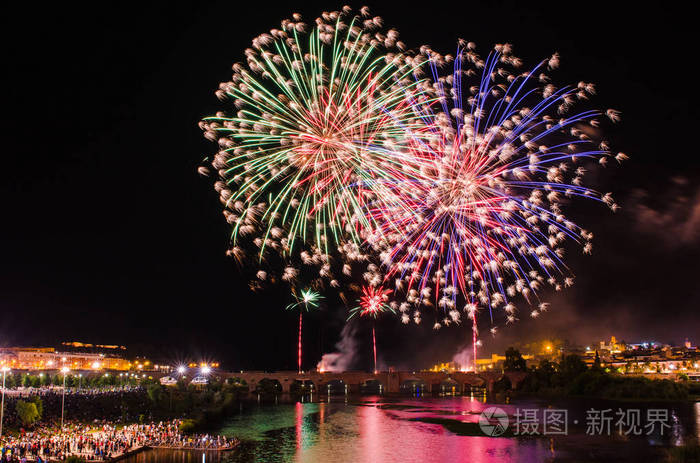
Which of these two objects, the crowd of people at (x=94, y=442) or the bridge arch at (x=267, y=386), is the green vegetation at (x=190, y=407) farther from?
the bridge arch at (x=267, y=386)

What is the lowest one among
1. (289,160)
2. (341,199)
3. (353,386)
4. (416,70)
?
(353,386)

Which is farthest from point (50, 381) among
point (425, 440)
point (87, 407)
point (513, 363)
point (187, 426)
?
point (513, 363)

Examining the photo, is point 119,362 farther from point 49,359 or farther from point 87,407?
point 87,407

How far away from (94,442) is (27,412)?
35.3 feet

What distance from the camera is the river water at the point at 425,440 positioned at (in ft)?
141

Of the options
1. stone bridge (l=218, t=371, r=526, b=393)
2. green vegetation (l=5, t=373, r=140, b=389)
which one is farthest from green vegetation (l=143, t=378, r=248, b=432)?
stone bridge (l=218, t=371, r=526, b=393)

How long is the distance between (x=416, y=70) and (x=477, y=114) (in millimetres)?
4408

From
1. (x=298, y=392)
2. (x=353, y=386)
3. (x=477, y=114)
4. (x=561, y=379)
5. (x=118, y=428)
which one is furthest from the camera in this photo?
(x=353, y=386)

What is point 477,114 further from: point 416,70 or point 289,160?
point 289,160

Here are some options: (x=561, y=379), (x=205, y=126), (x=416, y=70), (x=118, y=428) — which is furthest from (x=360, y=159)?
(x=561, y=379)

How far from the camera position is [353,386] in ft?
468

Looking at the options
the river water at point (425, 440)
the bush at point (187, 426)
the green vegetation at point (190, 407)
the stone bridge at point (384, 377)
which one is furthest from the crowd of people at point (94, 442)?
the stone bridge at point (384, 377)

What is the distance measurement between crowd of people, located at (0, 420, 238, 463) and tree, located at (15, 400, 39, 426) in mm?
1481

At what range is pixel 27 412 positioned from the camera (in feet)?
161
